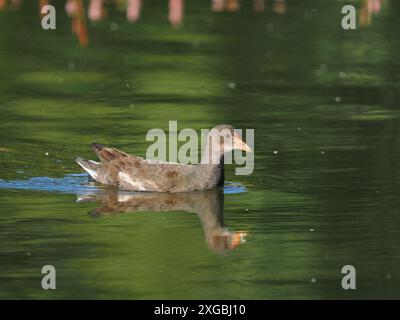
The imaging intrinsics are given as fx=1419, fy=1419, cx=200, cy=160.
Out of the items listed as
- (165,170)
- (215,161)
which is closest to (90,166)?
(165,170)

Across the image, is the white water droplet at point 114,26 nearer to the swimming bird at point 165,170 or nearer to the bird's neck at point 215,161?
the swimming bird at point 165,170

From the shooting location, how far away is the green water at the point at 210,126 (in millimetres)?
12688

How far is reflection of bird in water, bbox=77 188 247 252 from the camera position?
1446cm

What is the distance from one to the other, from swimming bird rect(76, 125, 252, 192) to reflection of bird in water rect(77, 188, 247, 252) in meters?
0.12

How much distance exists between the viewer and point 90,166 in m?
16.5

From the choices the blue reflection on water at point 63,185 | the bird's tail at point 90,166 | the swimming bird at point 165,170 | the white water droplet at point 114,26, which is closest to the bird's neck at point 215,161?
the swimming bird at point 165,170

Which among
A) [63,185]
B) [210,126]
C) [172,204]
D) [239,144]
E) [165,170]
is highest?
[210,126]

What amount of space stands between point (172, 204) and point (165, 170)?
739 mm

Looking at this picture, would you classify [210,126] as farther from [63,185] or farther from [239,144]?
[63,185]

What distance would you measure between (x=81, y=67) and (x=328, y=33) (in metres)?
5.10

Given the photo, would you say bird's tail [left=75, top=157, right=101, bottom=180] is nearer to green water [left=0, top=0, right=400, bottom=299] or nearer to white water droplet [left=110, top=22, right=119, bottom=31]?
green water [left=0, top=0, right=400, bottom=299]

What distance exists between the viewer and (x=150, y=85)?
21516 millimetres
